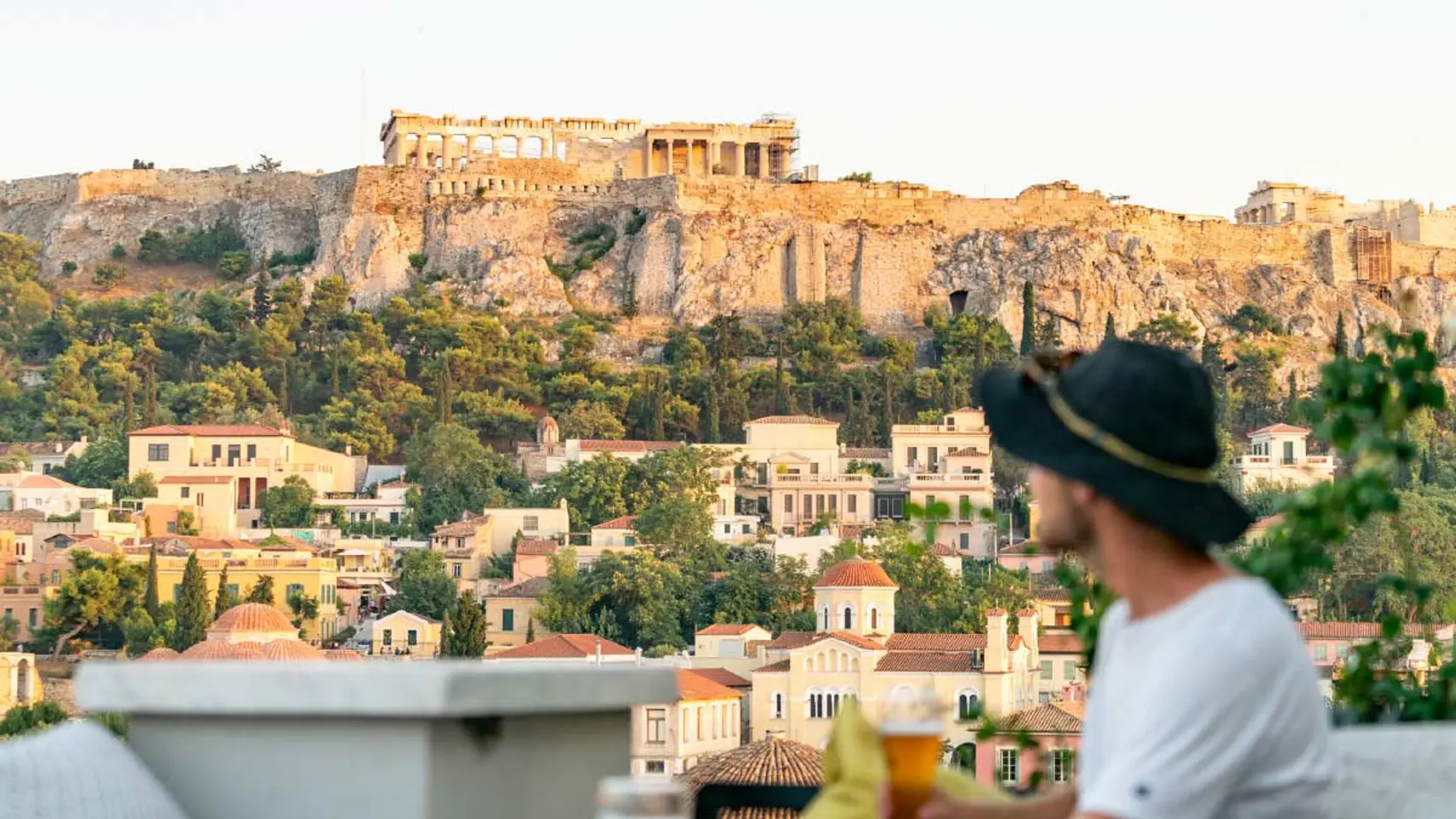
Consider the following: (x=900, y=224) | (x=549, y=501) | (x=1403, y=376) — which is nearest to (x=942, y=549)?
(x=549, y=501)

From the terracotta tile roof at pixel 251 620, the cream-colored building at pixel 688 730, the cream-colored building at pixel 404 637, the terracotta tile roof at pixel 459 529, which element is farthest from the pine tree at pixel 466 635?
the terracotta tile roof at pixel 459 529

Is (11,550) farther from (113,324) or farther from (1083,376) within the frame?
(1083,376)

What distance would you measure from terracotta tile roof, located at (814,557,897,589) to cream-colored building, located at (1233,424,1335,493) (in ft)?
36.2

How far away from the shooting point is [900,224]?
203ft

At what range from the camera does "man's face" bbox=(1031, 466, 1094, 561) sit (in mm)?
2414

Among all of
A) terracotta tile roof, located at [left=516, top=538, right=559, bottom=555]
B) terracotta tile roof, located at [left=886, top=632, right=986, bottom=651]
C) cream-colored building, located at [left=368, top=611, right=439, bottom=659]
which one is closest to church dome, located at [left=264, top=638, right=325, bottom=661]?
cream-colored building, located at [left=368, top=611, right=439, bottom=659]

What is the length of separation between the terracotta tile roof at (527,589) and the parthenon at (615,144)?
17266 millimetres

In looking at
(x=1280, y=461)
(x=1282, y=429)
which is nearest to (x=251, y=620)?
(x=1280, y=461)

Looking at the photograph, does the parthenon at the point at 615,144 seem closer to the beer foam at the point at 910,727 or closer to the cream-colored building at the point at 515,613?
the cream-colored building at the point at 515,613

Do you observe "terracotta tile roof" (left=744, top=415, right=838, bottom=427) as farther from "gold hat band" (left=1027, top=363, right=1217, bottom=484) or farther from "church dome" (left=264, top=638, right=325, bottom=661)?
"gold hat band" (left=1027, top=363, right=1217, bottom=484)

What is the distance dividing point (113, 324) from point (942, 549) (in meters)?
22.9

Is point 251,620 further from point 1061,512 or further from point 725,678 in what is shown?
point 1061,512

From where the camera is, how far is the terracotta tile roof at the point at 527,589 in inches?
1891

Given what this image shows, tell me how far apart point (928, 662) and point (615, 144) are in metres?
28.4
